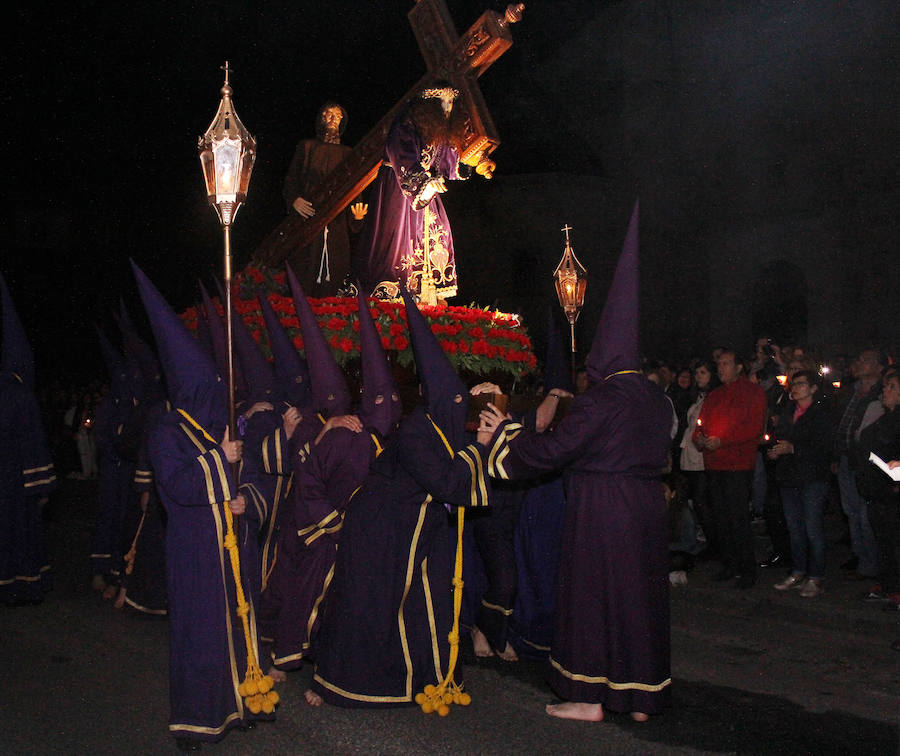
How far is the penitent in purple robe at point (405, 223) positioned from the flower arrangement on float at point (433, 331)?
612 millimetres

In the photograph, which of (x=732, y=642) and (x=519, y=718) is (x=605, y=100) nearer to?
(x=732, y=642)

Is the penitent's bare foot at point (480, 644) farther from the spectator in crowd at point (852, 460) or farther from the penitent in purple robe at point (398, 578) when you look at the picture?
Answer: the spectator in crowd at point (852, 460)

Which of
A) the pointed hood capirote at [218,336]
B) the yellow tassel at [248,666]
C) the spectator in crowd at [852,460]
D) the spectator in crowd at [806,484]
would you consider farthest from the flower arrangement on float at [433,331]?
the spectator in crowd at [852,460]

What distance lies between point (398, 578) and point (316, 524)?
718 mm

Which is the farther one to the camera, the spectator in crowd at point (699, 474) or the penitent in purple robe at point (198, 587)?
the spectator in crowd at point (699, 474)

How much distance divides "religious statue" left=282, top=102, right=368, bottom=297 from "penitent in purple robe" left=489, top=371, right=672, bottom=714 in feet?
12.2

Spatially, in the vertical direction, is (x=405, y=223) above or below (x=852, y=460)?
above

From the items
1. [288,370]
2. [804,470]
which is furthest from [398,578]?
[804,470]

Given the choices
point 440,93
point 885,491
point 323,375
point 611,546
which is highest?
point 440,93

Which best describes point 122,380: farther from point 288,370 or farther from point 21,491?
point 288,370

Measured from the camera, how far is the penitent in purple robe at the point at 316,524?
214 inches

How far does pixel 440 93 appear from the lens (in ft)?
24.8

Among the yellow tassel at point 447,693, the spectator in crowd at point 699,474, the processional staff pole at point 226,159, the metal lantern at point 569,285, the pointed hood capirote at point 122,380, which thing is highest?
the processional staff pole at point 226,159

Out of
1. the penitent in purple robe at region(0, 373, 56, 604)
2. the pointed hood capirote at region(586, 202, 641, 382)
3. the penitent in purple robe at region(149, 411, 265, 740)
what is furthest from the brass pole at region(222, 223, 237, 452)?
the penitent in purple robe at region(0, 373, 56, 604)
